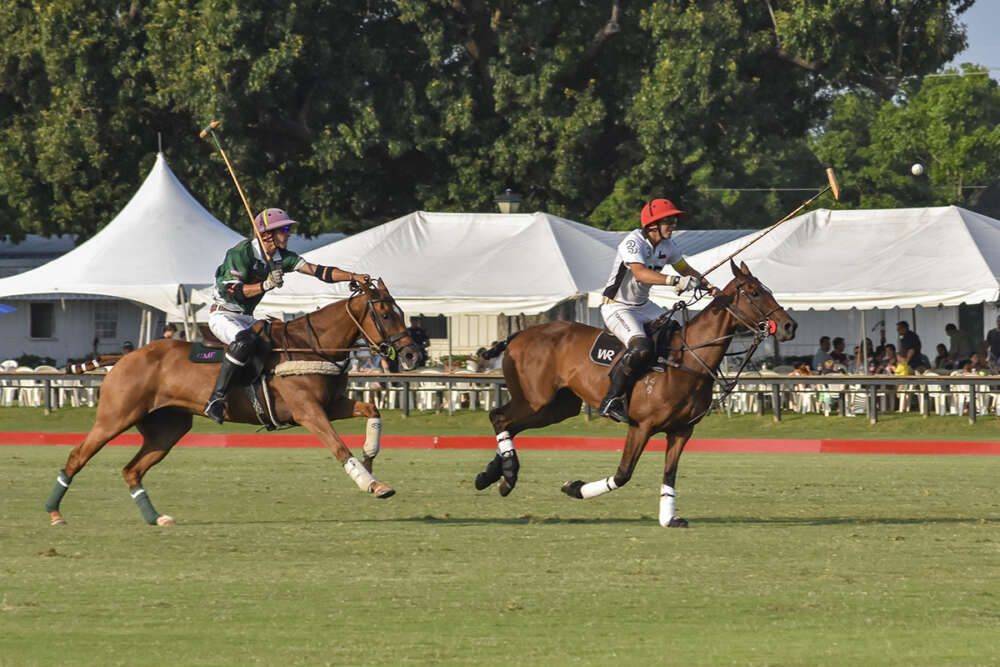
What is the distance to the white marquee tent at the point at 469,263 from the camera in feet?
86.3

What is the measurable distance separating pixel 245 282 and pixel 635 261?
2.79 m

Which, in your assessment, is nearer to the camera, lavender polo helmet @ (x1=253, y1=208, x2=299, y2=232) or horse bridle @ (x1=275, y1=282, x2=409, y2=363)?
horse bridle @ (x1=275, y1=282, x2=409, y2=363)

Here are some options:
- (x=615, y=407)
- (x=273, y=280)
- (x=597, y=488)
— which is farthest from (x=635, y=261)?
(x=273, y=280)

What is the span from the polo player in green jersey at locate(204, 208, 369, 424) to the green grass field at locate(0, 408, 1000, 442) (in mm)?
11749

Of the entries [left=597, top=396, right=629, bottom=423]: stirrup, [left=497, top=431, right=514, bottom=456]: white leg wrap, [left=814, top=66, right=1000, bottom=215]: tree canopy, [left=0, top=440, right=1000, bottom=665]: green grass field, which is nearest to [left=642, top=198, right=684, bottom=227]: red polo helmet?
[left=597, top=396, right=629, bottom=423]: stirrup

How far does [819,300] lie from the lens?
24766mm

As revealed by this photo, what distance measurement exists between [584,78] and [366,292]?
2388 cm

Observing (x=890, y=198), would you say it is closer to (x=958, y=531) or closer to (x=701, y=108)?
→ (x=701, y=108)

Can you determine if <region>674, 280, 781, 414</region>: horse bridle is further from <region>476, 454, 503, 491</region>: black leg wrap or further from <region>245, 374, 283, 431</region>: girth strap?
<region>245, 374, 283, 431</region>: girth strap

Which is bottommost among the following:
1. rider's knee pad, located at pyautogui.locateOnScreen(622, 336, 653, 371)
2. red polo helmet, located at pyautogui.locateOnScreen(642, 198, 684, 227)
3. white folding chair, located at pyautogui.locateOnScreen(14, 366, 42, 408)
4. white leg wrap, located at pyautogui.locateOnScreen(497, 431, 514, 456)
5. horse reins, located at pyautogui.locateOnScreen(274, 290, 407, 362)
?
white leg wrap, located at pyautogui.locateOnScreen(497, 431, 514, 456)

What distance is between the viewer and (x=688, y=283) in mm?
11680

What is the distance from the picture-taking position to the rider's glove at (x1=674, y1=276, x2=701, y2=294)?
11.7 meters

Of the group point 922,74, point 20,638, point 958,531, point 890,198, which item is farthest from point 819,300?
point 890,198

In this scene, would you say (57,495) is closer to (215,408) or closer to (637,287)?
(215,408)
